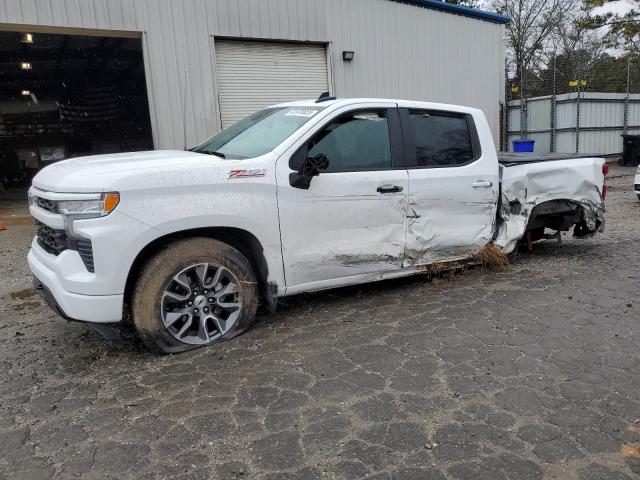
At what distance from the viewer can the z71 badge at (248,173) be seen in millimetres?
3922

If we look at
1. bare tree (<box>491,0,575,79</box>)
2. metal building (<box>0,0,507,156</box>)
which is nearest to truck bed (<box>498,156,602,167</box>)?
metal building (<box>0,0,507,156</box>)

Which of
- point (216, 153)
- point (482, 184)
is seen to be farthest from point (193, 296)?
point (482, 184)

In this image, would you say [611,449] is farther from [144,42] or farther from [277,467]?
[144,42]

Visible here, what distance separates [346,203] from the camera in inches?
175

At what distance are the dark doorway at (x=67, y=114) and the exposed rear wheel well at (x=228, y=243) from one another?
17.6 m

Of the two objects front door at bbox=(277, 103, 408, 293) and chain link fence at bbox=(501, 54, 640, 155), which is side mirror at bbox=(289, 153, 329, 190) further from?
chain link fence at bbox=(501, 54, 640, 155)

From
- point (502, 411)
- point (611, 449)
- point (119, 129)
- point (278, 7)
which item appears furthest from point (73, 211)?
point (119, 129)

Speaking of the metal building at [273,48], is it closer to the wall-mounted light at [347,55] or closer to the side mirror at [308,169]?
the wall-mounted light at [347,55]

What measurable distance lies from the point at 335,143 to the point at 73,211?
2118mm

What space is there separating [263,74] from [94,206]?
8500mm

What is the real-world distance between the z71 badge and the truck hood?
0.28 ft

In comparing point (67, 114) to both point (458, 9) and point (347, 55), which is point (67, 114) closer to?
point (347, 55)

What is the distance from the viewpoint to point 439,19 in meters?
13.6

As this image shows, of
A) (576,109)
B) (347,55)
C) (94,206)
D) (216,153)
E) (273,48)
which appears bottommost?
(94,206)
